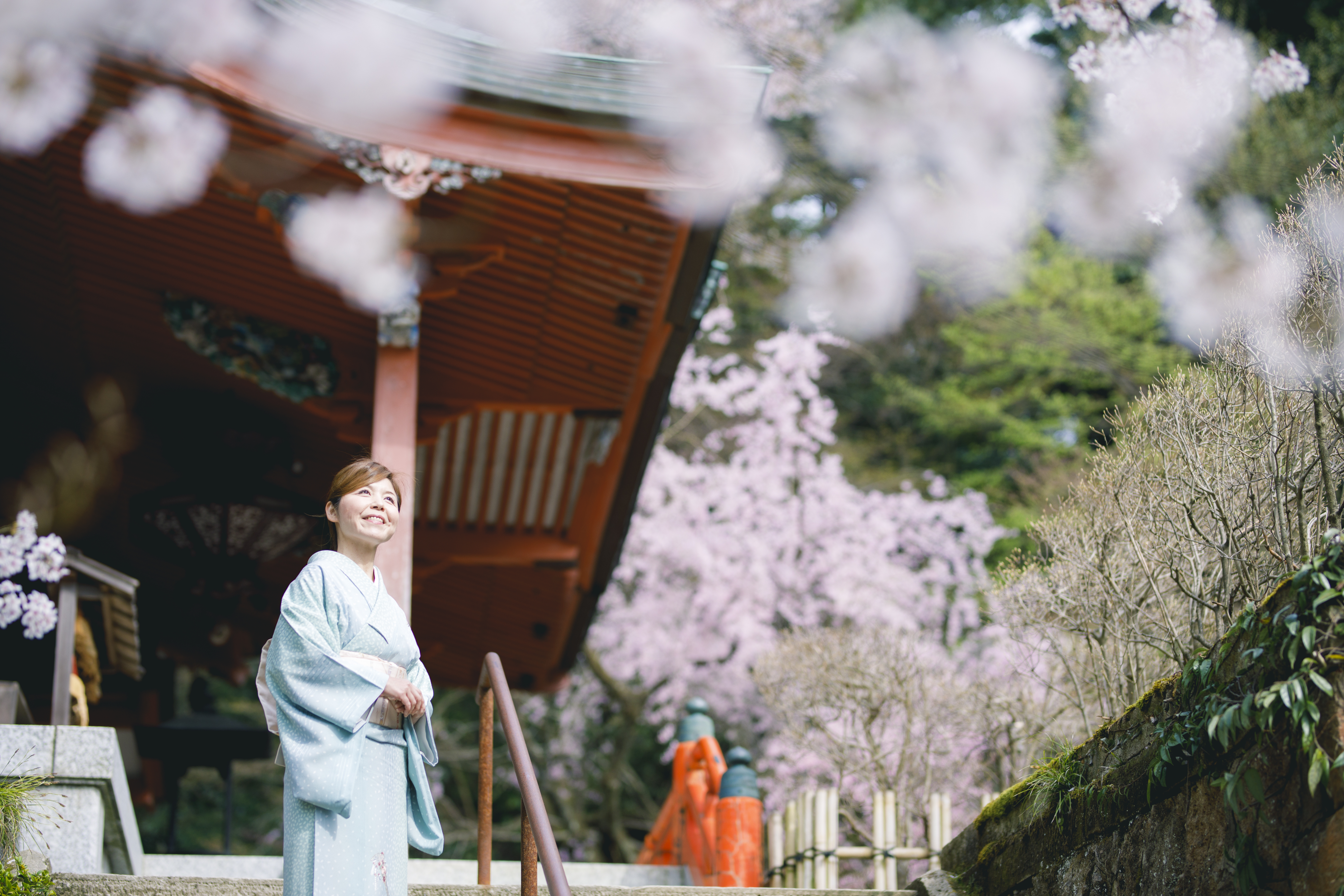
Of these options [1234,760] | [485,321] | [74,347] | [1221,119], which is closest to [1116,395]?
[1221,119]

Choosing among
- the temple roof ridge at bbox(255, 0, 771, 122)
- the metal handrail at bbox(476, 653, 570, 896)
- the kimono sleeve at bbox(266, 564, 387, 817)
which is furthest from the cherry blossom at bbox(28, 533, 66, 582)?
the temple roof ridge at bbox(255, 0, 771, 122)

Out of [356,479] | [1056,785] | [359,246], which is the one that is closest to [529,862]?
[356,479]

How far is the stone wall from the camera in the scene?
7.72 ft

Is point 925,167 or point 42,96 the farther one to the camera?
point 925,167

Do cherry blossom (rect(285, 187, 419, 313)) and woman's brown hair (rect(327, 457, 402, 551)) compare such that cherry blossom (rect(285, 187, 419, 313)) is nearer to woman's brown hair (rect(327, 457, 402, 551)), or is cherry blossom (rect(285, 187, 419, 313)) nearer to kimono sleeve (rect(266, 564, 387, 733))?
woman's brown hair (rect(327, 457, 402, 551))

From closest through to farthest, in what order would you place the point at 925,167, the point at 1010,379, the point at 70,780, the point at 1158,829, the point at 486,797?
the point at 1158,829 → the point at 486,797 → the point at 70,780 → the point at 1010,379 → the point at 925,167

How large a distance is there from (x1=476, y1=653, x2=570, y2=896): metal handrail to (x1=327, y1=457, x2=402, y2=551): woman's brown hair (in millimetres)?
787

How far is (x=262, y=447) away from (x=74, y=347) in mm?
1399

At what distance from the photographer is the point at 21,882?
3.29 meters

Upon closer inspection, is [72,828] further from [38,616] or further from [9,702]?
[38,616]

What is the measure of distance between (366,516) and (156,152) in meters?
2.75

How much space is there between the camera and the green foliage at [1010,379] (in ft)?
48.4

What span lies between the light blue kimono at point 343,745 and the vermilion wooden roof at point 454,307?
8.66 ft

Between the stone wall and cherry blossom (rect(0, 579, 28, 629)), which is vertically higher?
cherry blossom (rect(0, 579, 28, 629))
